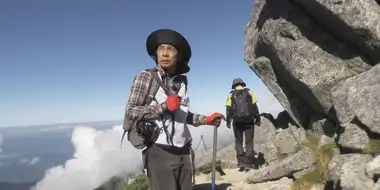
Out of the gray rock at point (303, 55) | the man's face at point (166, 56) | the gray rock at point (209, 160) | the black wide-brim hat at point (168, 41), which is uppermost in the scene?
the gray rock at point (303, 55)

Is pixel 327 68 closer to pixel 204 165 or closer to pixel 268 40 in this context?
pixel 268 40

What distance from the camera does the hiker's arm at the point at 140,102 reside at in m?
5.79

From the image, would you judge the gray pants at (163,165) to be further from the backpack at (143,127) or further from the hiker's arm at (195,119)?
the hiker's arm at (195,119)

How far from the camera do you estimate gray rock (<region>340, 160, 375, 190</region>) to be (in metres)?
8.02

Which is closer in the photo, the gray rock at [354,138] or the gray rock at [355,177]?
the gray rock at [355,177]

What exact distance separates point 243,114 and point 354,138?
624cm

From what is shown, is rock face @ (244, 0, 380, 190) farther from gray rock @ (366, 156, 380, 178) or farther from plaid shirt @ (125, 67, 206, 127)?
plaid shirt @ (125, 67, 206, 127)

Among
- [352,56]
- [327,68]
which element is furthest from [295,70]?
[352,56]

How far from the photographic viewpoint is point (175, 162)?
6.11 m

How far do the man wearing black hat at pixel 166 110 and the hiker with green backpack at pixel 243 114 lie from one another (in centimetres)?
1040

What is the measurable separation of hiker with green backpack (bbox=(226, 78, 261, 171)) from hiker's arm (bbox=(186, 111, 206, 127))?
9.83m

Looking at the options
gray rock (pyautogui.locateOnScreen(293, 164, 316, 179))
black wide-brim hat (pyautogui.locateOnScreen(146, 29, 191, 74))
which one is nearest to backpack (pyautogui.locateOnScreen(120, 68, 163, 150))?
black wide-brim hat (pyautogui.locateOnScreen(146, 29, 191, 74))

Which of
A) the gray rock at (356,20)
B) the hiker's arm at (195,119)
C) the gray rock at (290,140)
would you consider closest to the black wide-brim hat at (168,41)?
the hiker's arm at (195,119)

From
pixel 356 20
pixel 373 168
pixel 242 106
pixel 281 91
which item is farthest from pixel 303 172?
pixel 281 91
